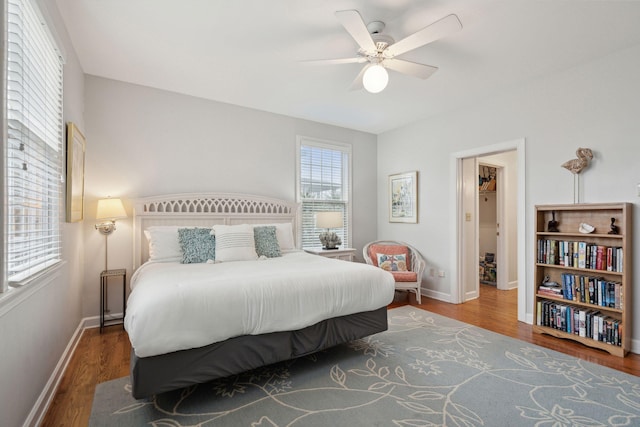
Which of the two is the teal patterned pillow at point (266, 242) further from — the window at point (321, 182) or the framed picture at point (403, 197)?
the framed picture at point (403, 197)

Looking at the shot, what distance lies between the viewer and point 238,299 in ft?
6.86

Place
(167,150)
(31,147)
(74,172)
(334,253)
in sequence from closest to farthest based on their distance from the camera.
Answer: (31,147)
(74,172)
(167,150)
(334,253)

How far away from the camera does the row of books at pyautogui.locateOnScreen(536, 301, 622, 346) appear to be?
2.85m

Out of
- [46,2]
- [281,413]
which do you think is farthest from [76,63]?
[281,413]

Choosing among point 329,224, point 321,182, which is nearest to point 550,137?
point 329,224

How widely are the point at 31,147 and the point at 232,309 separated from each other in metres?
1.51

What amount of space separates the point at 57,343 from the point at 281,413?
179cm

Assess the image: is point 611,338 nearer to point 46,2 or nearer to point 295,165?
point 295,165

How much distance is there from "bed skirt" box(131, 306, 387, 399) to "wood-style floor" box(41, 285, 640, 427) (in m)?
0.50

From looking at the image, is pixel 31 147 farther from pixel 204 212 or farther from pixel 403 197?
pixel 403 197

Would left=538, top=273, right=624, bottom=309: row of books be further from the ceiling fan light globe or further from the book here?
the ceiling fan light globe

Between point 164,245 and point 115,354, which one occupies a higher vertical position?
point 164,245

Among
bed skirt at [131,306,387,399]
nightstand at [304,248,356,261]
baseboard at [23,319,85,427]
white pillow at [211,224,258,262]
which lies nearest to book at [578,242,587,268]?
bed skirt at [131,306,387,399]

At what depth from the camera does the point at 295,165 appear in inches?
192
